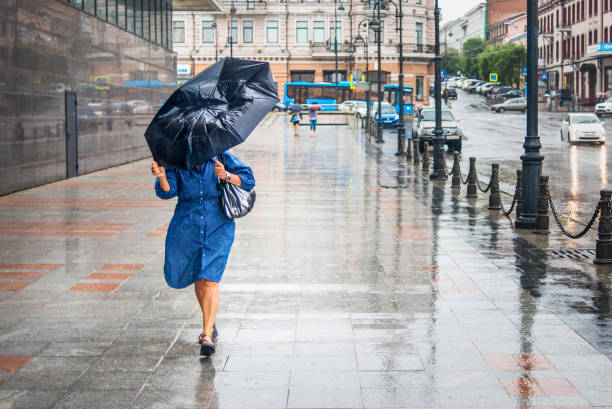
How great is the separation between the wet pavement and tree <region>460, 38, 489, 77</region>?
133 metres

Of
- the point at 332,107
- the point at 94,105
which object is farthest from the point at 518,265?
the point at 332,107

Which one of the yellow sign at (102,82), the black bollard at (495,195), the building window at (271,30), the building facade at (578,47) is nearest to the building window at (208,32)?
the building window at (271,30)

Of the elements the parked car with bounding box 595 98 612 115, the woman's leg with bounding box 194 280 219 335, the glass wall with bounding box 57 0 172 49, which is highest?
the glass wall with bounding box 57 0 172 49

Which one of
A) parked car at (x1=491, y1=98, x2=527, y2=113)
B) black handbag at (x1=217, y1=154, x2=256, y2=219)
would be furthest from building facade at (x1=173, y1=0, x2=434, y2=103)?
black handbag at (x1=217, y1=154, x2=256, y2=219)

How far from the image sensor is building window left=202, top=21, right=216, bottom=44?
84.8m

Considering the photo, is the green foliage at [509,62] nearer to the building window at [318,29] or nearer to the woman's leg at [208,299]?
the building window at [318,29]

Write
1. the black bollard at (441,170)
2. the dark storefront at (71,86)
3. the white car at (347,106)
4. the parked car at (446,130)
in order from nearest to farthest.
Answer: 1. the dark storefront at (71,86)
2. the black bollard at (441,170)
3. the parked car at (446,130)
4. the white car at (347,106)

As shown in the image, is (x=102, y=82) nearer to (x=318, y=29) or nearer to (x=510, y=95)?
(x=318, y=29)

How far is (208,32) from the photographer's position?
278 ft

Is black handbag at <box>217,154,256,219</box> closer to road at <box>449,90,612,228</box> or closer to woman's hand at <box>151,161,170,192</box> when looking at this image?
woman's hand at <box>151,161,170,192</box>

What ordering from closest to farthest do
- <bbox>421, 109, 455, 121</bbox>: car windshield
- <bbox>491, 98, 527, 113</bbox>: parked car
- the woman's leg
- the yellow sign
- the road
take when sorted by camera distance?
the woman's leg, the road, the yellow sign, <bbox>421, 109, 455, 121</bbox>: car windshield, <bbox>491, 98, 527, 113</bbox>: parked car

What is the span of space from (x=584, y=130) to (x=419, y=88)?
165 ft

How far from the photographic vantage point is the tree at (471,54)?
142250 mm

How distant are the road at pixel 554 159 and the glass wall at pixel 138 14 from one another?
40.4ft
